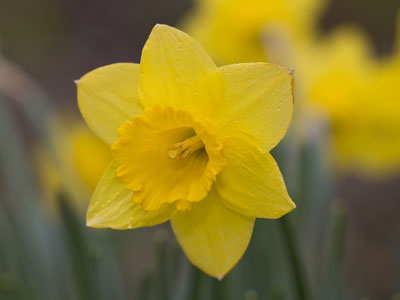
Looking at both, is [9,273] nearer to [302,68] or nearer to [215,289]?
[215,289]

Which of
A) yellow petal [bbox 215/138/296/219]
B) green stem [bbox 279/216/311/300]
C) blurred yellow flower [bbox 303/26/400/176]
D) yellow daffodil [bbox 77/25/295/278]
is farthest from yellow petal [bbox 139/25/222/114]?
blurred yellow flower [bbox 303/26/400/176]

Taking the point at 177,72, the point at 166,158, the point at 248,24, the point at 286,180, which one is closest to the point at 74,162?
the point at 248,24

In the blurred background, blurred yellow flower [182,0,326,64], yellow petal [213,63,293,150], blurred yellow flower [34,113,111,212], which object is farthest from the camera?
blurred yellow flower [182,0,326,64]

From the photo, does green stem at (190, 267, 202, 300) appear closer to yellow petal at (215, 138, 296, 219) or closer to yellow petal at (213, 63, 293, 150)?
yellow petal at (215, 138, 296, 219)

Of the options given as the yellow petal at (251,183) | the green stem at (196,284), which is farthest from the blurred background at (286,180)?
the yellow petal at (251,183)

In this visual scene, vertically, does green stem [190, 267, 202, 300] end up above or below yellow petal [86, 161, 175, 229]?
below

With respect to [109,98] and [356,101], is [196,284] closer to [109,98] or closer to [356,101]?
[109,98]
